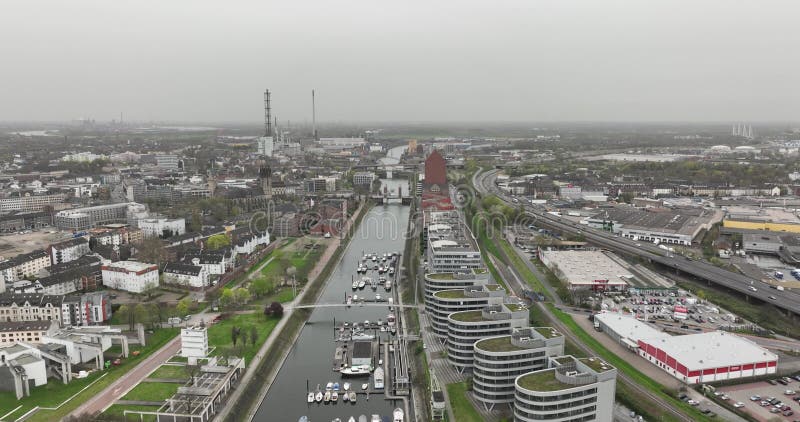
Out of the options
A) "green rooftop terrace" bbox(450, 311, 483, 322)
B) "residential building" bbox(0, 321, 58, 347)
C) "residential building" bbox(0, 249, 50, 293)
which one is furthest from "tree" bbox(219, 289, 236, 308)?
"green rooftop terrace" bbox(450, 311, 483, 322)

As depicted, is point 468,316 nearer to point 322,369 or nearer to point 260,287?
point 322,369

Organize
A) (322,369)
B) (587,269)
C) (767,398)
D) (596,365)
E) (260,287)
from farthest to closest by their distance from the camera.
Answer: (587,269)
(260,287)
(322,369)
(767,398)
(596,365)

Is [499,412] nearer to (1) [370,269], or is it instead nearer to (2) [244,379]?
(2) [244,379]

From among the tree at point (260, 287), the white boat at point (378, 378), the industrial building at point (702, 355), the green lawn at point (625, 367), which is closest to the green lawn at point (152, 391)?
the white boat at point (378, 378)

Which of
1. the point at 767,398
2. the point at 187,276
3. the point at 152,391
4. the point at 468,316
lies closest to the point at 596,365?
the point at 468,316

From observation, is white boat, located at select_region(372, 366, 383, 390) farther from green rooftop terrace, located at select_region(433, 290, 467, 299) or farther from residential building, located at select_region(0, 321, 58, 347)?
residential building, located at select_region(0, 321, 58, 347)

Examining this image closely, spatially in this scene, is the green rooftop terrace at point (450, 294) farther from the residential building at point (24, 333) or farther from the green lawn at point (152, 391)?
the residential building at point (24, 333)

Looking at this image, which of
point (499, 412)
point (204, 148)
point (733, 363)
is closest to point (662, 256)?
point (733, 363)
